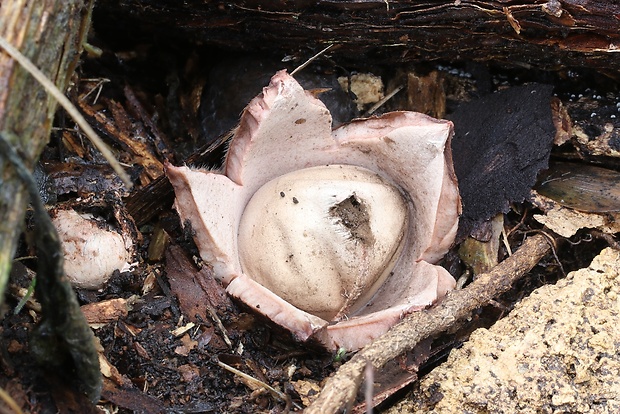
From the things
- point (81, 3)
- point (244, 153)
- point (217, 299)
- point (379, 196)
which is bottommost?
point (217, 299)

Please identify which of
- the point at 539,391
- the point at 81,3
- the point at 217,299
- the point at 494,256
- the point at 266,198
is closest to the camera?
the point at 81,3

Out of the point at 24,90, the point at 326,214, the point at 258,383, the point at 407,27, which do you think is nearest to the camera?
the point at 24,90

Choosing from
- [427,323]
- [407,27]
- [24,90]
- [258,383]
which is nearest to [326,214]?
[427,323]

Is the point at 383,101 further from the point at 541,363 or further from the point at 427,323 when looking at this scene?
the point at 541,363

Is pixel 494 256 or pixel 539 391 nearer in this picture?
pixel 539 391

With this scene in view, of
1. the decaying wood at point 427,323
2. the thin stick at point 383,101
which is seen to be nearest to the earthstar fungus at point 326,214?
the decaying wood at point 427,323

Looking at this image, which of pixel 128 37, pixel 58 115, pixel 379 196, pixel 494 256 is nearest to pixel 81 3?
pixel 58 115

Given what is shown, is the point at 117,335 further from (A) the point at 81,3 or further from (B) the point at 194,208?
(A) the point at 81,3
